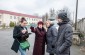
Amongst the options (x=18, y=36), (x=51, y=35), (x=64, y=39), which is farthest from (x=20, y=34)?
(x=64, y=39)

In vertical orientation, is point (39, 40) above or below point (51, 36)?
below

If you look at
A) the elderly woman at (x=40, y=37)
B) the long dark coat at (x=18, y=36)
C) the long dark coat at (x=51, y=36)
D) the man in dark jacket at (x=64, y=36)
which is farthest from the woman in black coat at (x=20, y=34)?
the man in dark jacket at (x=64, y=36)

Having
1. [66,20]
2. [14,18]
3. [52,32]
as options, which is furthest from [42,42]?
[14,18]

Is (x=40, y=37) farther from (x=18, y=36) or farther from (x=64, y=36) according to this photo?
(x=64, y=36)

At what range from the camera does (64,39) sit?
5.48 meters

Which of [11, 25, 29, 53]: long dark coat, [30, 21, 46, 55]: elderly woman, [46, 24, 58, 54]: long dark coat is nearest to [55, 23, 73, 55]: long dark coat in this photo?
[46, 24, 58, 54]: long dark coat

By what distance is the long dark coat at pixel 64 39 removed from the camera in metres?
5.34

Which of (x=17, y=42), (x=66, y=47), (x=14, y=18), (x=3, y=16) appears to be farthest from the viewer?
(x=14, y=18)

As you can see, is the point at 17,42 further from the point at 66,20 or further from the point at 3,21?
the point at 3,21

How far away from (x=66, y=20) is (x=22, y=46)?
2186 millimetres

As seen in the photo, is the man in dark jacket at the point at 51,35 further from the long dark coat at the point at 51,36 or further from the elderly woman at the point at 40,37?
the elderly woman at the point at 40,37

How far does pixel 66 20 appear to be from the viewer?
561 centimetres

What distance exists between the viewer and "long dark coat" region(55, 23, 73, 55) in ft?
17.5

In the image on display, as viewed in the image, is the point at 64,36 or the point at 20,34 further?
the point at 20,34
